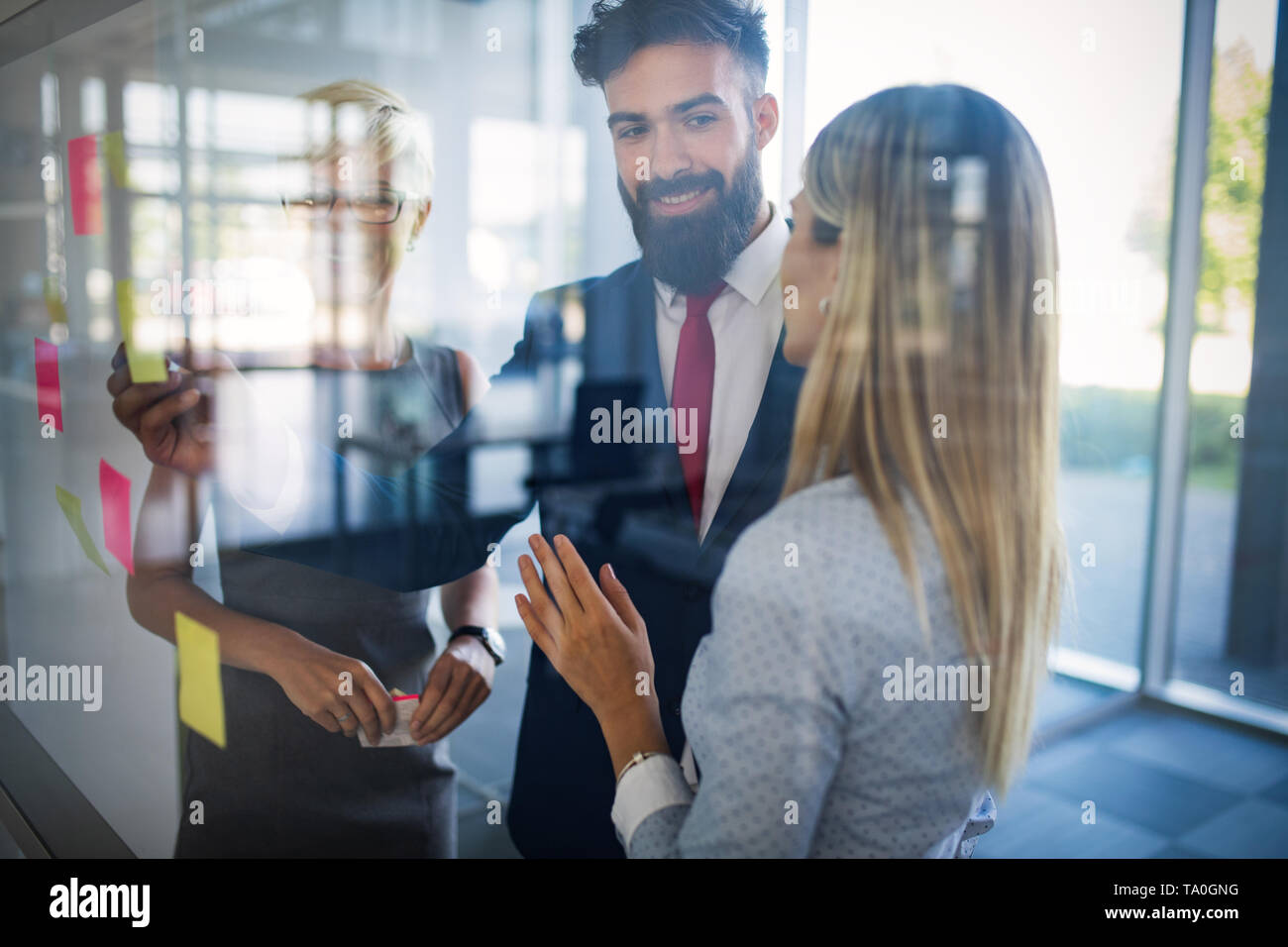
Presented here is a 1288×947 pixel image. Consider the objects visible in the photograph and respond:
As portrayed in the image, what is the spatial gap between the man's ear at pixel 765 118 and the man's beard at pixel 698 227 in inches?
0.7

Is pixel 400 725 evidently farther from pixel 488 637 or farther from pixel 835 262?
pixel 835 262

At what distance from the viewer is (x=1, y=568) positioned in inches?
89.0

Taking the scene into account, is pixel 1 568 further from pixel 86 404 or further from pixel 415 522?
pixel 415 522

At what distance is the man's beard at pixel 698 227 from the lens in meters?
1.28

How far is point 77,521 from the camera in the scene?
186cm

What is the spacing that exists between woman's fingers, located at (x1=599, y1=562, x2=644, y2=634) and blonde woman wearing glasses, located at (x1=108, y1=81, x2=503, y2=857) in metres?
0.19

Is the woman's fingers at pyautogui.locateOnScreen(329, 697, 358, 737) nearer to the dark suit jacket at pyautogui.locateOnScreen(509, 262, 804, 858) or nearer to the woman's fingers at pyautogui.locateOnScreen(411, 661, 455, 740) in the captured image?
the woman's fingers at pyautogui.locateOnScreen(411, 661, 455, 740)

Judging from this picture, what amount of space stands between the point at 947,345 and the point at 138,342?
4.36 ft

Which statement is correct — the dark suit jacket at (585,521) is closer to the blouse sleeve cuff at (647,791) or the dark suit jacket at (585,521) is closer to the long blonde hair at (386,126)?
the blouse sleeve cuff at (647,791)

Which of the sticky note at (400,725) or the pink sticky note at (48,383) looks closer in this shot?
the sticky note at (400,725)

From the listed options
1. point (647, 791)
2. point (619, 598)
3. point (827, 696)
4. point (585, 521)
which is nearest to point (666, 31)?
point (585, 521)

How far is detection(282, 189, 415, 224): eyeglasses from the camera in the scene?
1.45 meters

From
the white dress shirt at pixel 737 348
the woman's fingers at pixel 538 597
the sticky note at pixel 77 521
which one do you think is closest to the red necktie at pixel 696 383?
the white dress shirt at pixel 737 348
